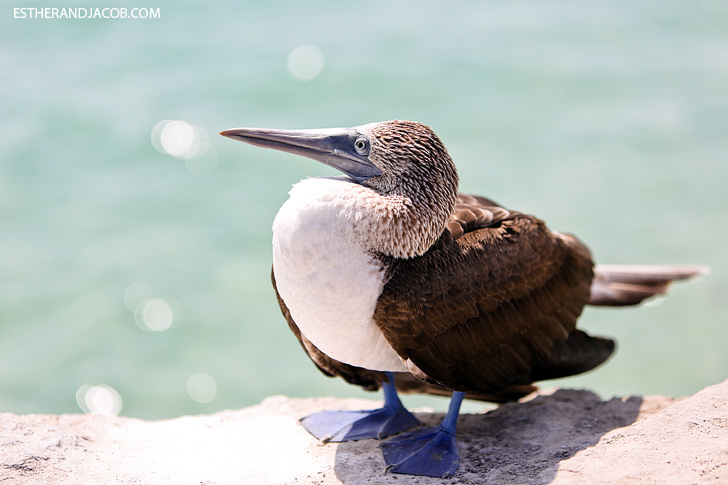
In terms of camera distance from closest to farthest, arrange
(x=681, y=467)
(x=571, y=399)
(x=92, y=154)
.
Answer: (x=681, y=467), (x=571, y=399), (x=92, y=154)

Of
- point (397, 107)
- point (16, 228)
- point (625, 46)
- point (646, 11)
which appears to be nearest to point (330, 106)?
point (397, 107)

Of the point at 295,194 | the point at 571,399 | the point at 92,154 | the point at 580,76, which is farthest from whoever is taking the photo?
the point at 580,76

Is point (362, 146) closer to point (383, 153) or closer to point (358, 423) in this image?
point (383, 153)

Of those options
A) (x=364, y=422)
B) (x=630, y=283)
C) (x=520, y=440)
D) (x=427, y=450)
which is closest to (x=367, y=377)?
(x=364, y=422)

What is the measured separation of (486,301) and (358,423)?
1.24 metres

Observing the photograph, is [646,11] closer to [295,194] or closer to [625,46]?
[625,46]

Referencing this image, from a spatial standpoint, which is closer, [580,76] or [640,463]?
[640,463]

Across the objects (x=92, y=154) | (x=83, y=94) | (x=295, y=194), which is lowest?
(x=295, y=194)

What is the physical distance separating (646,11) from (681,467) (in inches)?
575

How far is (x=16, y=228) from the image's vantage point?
34.6 feet

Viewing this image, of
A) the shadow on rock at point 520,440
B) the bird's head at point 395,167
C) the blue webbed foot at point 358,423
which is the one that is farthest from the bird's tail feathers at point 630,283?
the bird's head at point 395,167

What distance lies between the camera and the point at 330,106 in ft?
41.8

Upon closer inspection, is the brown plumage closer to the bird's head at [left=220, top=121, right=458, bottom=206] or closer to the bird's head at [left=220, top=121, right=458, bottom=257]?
the bird's head at [left=220, top=121, right=458, bottom=257]

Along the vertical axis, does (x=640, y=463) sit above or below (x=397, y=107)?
below
